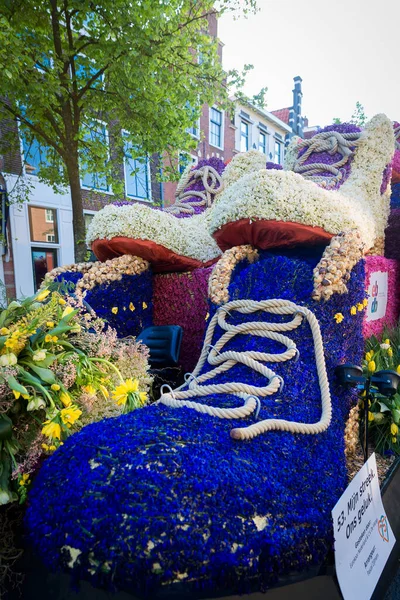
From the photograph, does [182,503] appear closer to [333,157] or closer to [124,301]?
[124,301]

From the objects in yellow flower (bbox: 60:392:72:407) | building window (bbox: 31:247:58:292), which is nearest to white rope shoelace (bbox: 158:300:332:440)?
yellow flower (bbox: 60:392:72:407)

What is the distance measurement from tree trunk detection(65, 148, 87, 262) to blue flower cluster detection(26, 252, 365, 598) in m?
5.29

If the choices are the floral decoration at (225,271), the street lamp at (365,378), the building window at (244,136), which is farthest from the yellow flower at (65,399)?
the building window at (244,136)

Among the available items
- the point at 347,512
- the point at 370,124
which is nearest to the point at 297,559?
Result: the point at 347,512

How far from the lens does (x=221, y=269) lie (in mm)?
1389

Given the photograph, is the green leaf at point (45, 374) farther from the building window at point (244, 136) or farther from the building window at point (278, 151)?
the building window at point (278, 151)

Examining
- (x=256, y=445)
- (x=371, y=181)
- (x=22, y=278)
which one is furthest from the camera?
(x=22, y=278)

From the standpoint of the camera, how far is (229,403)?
0.93 m

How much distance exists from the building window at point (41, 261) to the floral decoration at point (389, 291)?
835cm

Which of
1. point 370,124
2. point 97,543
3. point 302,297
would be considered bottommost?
point 97,543

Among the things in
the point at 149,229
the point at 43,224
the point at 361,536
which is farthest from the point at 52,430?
the point at 43,224

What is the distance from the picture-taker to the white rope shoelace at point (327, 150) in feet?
7.09

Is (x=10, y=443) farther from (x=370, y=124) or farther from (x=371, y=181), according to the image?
(x=370, y=124)

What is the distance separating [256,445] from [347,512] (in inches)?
9.2
